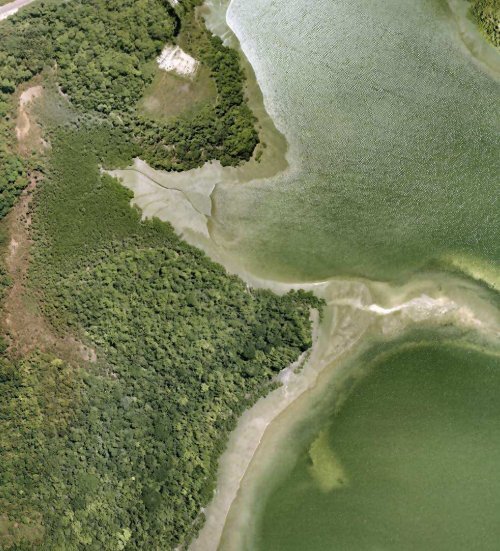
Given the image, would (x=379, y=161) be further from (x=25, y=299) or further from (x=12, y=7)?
(x=12, y=7)

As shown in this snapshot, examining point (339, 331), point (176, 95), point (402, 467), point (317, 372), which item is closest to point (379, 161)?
point (339, 331)

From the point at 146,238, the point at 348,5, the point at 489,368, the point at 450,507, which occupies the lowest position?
the point at 450,507

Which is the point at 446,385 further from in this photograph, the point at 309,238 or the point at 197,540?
the point at 197,540

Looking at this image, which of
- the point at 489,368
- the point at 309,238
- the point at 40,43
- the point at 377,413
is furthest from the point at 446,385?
the point at 40,43

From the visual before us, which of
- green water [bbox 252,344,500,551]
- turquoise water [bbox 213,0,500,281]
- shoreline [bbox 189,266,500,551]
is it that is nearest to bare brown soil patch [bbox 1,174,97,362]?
shoreline [bbox 189,266,500,551]

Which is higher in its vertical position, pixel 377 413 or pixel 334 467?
pixel 377 413

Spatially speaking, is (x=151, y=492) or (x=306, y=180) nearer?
(x=151, y=492)

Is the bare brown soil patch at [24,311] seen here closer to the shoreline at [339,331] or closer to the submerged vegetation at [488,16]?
the shoreline at [339,331]
